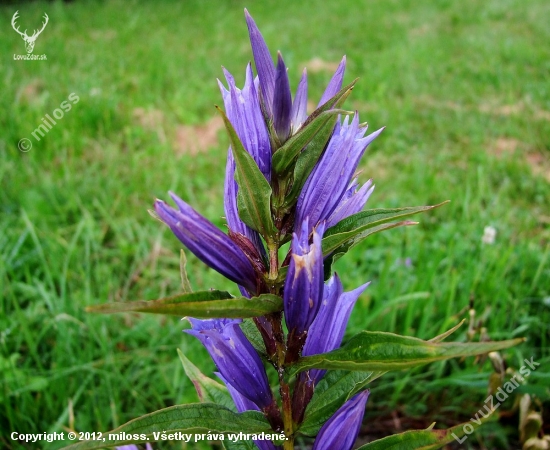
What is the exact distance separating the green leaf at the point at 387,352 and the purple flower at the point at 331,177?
0.19m

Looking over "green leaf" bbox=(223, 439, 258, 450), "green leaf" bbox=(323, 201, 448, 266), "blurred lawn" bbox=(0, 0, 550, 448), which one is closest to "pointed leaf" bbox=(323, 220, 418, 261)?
"green leaf" bbox=(323, 201, 448, 266)

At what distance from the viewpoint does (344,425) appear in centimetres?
79

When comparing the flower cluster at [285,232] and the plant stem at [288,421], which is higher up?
the flower cluster at [285,232]

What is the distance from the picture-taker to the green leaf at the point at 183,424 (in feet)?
2.06

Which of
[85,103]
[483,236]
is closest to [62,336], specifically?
[483,236]

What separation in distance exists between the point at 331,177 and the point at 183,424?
390mm

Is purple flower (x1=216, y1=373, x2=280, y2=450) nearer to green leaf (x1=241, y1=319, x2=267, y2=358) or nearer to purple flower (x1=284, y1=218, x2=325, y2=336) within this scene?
green leaf (x1=241, y1=319, x2=267, y2=358)

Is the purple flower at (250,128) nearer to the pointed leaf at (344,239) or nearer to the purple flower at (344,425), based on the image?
the pointed leaf at (344,239)

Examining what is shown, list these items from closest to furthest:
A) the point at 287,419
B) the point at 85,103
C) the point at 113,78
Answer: the point at 287,419, the point at 85,103, the point at 113,78

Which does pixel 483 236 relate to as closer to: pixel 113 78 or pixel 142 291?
pixel 142 291

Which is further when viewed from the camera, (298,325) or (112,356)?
(112,356)

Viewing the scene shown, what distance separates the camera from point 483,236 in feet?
7.29

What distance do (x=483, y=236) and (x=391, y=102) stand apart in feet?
6.03

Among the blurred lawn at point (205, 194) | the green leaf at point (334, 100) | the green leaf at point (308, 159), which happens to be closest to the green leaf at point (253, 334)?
the green leaf at point (308, 159)
